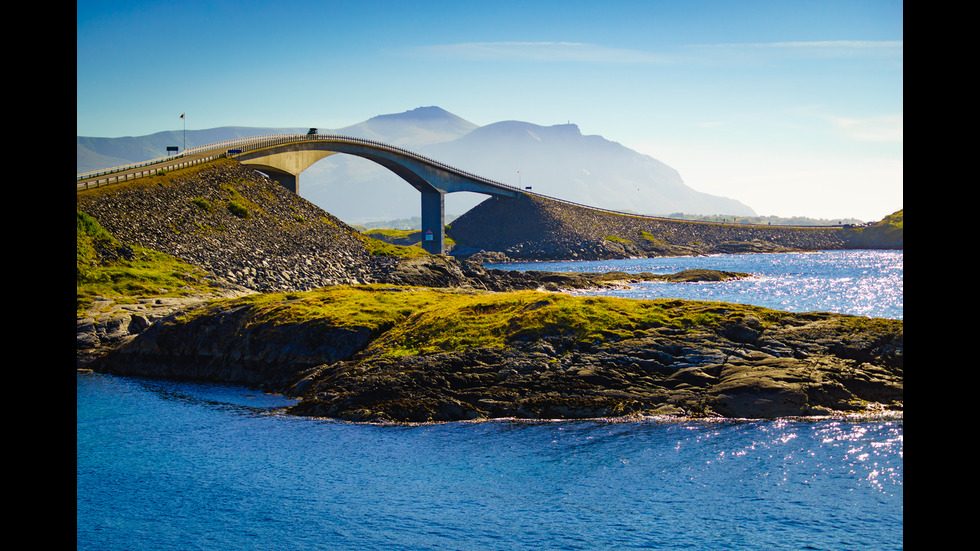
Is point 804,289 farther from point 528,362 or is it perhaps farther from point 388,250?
point 528,362

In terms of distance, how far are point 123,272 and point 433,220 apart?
100 m

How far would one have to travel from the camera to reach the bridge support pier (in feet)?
510

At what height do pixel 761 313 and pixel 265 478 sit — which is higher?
pixel 761 313

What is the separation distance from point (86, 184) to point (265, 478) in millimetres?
65351

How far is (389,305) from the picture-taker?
152ft

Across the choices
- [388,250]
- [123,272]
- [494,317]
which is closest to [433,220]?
[388,250]

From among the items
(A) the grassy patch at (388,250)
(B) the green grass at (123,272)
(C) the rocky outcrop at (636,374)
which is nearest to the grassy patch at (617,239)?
(A) the grassy patch at (388,250)

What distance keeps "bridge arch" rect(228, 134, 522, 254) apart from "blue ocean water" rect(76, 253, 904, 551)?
3207 inches

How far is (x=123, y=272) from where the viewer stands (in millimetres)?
61312

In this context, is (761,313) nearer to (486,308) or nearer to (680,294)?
(486,308)

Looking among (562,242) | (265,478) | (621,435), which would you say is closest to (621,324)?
(621,435)

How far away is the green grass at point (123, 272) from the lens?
57.0m

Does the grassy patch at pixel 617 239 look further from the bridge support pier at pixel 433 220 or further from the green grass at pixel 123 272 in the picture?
the green grass at pixel 123 272

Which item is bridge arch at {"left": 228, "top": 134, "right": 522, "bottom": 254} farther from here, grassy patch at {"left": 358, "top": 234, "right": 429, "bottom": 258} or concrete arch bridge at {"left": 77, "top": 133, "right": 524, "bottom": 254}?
grassy patch at {"left": 358, "top": 234, "right": 429, "bottom": 258}
